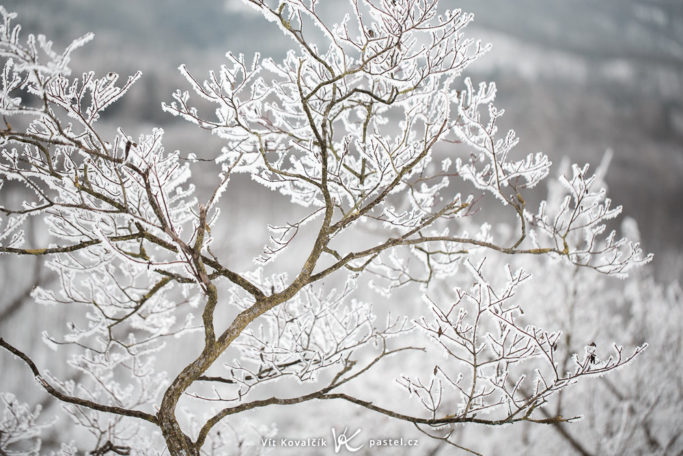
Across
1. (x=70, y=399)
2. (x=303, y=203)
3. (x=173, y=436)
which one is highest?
(x=303, y=203)

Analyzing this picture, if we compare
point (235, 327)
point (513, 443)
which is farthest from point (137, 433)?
point (513, 443)

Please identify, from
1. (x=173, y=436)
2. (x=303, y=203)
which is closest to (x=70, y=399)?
(x=173, y=436)

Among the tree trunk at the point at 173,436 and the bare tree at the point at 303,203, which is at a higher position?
the bare tree at the point at 303,203

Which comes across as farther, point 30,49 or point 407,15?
point 407,15

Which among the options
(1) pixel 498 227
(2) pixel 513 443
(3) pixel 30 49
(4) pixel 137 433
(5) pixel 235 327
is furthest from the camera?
(1) pixel 498 227

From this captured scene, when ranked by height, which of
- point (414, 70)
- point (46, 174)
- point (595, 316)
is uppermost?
point (595, 316)

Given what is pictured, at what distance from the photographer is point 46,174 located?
235 cm

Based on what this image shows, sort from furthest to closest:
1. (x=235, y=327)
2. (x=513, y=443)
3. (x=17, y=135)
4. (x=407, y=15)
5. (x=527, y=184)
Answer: (x=513, y=443), (x=527, y=184), (x=235, y=327), (x=407, y=15), (x=17, y=135)

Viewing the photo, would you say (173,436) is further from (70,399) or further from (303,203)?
(303,203)

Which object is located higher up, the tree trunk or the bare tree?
the bare tree

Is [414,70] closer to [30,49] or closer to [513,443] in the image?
[30,49]

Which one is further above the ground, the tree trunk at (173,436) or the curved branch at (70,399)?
the curved branch at (70,399)

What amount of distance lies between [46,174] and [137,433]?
11.1 feet

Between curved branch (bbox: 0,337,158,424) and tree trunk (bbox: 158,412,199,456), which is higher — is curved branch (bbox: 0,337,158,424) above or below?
above
